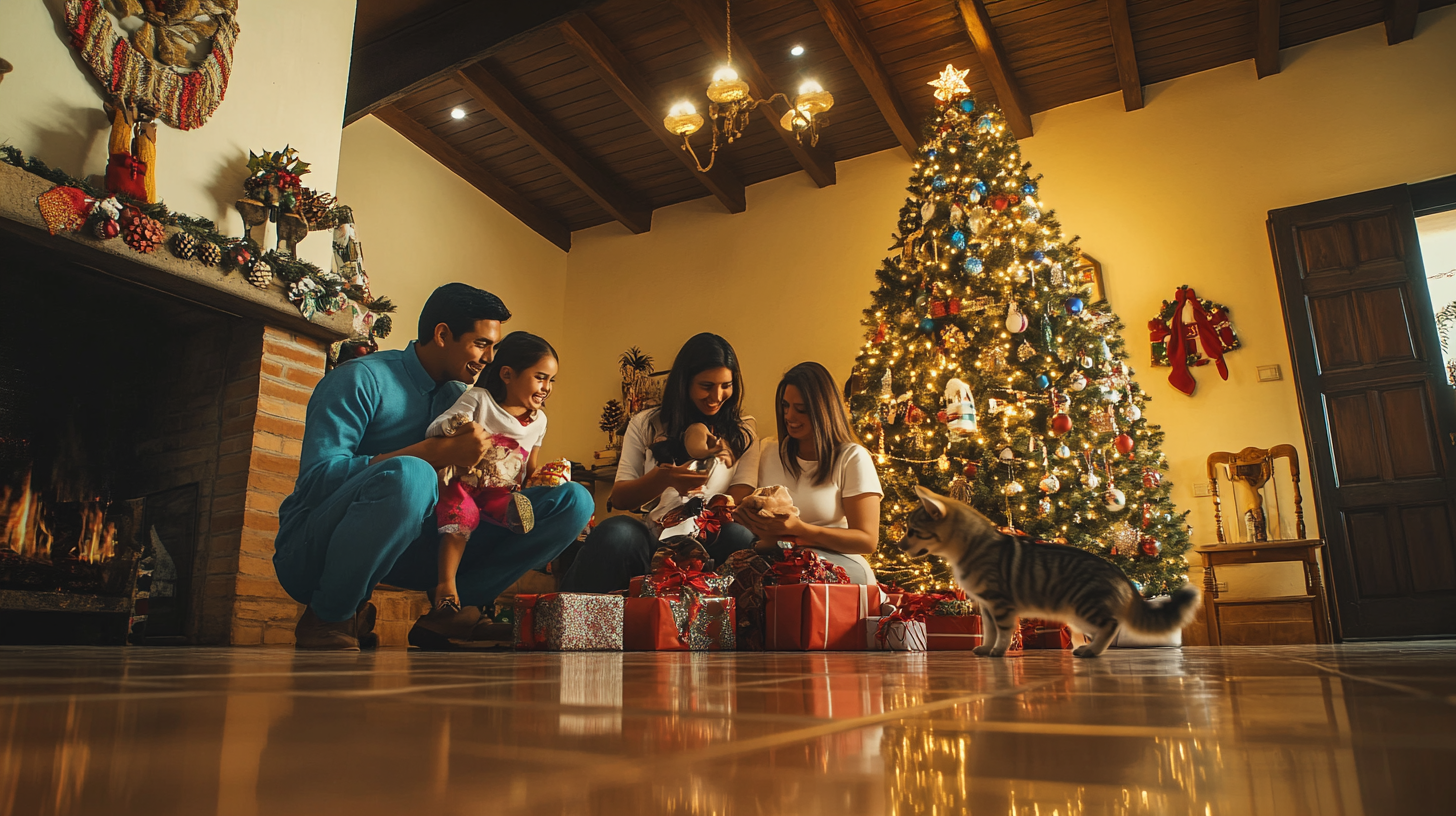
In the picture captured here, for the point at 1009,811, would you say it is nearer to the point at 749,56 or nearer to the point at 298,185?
the point at 298,185

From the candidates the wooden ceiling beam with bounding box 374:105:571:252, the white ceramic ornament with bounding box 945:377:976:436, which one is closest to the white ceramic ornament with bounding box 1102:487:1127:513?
the white ceramic ornament with bounding box 945:377:976:436

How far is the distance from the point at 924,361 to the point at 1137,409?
1028mm

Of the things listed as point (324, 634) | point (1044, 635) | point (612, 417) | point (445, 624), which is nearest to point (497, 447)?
point (445, 624)

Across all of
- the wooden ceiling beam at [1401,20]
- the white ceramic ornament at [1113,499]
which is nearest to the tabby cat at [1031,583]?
the white ceramic ornament at [1113,499]

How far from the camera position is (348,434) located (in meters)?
1.88

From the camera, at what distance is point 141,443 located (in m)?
3.03

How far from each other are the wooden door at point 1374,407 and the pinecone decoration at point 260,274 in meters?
4.92

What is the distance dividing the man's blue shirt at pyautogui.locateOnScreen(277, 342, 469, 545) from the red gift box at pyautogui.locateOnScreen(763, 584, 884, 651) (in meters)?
0.98

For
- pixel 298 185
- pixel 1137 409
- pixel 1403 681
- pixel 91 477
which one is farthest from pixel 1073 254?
pixel 91 477

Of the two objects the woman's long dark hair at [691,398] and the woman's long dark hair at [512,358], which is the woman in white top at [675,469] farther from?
the woman's long dark hair at [512,358]

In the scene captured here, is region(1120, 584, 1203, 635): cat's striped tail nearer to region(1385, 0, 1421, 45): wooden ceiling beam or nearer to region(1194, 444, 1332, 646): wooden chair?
region(1194, 444, 1332, 646): wooden chair

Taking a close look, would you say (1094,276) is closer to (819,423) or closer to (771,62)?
(771,62)

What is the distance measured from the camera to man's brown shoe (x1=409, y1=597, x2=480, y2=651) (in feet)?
5.82

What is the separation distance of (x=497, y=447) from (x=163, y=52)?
6.58 ft
